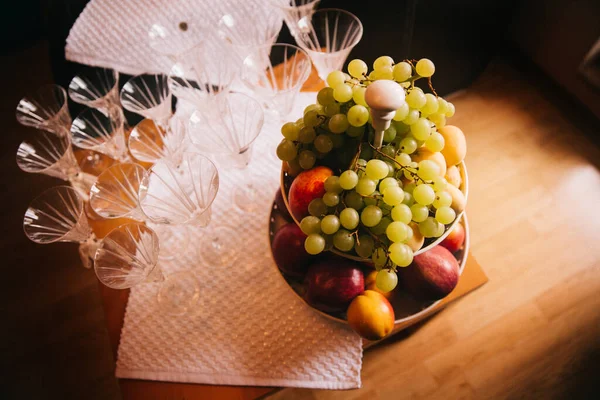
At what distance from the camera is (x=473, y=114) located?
142 cm

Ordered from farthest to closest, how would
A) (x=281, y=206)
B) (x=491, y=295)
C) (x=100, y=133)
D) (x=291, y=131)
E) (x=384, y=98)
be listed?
1. (x=491, y=295)
2. (x=100, y=133)
3. (x=281, y=206)
4. (x=291, y=131)
5. (x=384, y=98)

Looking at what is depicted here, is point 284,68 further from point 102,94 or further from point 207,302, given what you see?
point 207,302

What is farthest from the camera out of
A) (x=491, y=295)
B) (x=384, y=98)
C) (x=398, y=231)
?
(x=491, y=295)

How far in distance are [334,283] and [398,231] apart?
0.17m

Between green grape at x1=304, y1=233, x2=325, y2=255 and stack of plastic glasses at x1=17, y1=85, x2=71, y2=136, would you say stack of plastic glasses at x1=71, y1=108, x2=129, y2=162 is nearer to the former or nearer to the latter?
stack of plastic glasses at x1=17, y1=85, x2=71, y2=136

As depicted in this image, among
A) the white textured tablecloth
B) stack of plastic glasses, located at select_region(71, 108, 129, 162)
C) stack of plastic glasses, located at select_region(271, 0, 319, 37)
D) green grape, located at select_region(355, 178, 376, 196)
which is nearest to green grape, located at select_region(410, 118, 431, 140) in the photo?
green grape, located at select_region(355, 178, 376, 196)

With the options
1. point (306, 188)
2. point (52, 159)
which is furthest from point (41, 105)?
point (306, 188)

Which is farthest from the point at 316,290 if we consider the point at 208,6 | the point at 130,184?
the point at 208,6

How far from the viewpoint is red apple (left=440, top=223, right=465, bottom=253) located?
2.38 ft

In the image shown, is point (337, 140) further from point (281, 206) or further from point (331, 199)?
point (281, 206)

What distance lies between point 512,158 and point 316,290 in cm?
97

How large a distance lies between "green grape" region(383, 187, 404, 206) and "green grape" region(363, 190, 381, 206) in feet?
0.05

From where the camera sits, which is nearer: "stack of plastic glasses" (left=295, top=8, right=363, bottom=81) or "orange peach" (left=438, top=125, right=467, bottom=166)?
"orange peach" (left=438, top=125, right=467, bottom=166)

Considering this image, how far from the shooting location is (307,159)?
612 millimetres
